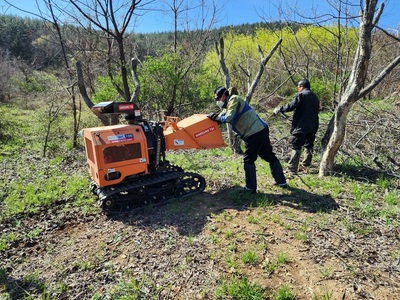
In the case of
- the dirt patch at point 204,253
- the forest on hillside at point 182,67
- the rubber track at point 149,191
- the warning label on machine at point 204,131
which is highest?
the forest on hillside at point 182,67

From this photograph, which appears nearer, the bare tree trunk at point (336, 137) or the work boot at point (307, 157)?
the bare tree trunk at point (336, 137)

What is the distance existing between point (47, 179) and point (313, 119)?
6431mm

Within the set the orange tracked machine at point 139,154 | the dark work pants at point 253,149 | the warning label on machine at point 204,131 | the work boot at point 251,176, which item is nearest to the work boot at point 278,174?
the dark work pants at point 253,149

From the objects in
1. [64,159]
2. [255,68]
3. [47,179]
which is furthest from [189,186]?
[255,68]

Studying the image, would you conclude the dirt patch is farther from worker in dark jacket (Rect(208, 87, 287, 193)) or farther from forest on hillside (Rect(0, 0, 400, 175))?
forest on hillside (Rect(0, 0, 400, 175))

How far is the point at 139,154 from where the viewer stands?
5273mm

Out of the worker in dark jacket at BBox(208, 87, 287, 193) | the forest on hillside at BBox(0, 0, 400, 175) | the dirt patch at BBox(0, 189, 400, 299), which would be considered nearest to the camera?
the dirt patch at BBox(0, 189, 400, 299)

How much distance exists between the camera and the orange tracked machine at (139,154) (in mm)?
5031

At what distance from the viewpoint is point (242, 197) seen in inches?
214

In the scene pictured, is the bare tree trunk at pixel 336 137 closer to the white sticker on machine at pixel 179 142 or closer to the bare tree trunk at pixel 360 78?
the bare tree trunk at pixel 360 78

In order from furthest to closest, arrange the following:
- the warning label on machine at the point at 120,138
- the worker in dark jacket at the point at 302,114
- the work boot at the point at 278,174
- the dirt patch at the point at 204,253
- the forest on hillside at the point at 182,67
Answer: the forest on hillside at the point at 182,67 < the worker in dark jacket at the point at 302,114 < the work boot at the point at 278,174 < the warning label on machine at the point at 120,138 < the dirt patch at the point at 204,253

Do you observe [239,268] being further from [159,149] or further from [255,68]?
[255,68]

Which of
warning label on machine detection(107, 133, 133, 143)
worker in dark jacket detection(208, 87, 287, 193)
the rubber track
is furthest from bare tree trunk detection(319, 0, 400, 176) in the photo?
warning label on machine detection(107, 133, 133, 143)

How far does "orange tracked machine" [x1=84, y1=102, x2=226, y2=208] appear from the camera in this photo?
16.5ft
